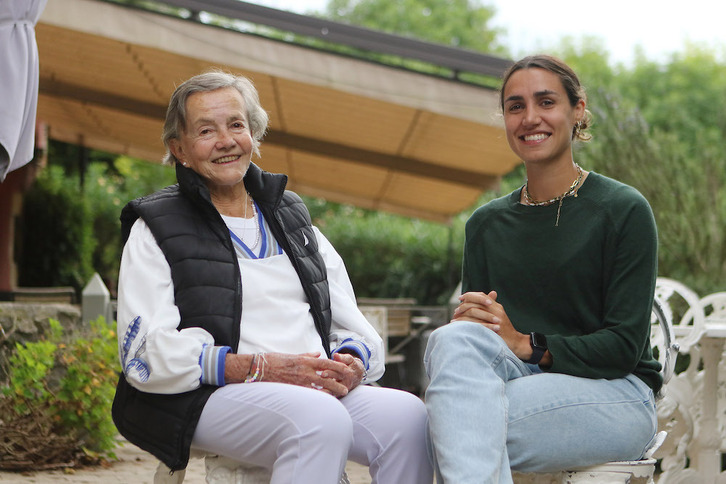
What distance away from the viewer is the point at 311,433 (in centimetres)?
235

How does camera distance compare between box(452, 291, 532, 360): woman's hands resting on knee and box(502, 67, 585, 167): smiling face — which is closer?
box(452, 291, 532, 360): woman's hands resting on knee

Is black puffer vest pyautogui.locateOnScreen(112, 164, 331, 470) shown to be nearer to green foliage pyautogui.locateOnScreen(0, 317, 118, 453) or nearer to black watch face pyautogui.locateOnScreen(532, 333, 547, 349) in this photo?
black watch face pyautogui.locateOnScreen(532, 333, 547, 349)

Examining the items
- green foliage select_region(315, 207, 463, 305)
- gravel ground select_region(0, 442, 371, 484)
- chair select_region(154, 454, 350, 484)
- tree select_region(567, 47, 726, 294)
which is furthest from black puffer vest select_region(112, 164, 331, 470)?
green foliage select_region(315, 207, 463, 305)

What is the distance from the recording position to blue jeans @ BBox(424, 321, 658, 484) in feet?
7.18

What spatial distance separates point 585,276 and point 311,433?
0.86 meters

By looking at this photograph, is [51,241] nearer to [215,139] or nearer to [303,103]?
[303,103]

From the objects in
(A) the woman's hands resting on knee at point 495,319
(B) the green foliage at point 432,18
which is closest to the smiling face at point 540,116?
(A) the woman's hands resting on knee at point 495,319

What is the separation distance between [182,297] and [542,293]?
3.30 feet

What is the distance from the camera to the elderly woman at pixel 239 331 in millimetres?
2395

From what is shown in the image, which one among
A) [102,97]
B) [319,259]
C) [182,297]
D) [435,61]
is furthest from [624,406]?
[102,97]

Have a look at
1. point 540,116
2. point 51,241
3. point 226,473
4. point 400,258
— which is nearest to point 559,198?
point 540,116

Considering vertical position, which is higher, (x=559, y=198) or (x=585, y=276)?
(x=559, y=198)

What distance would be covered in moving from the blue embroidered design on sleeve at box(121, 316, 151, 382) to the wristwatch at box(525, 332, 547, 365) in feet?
3.35

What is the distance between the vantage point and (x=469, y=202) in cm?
1116
